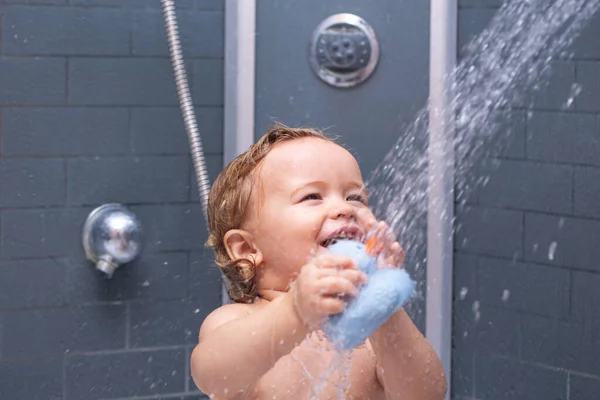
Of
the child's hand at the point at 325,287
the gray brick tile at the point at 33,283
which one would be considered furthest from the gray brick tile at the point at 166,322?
the child's hand at the point at 325,287

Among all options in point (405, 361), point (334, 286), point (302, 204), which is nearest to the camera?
point (334, 286)

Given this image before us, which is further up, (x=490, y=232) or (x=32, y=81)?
(x=32, y=81)

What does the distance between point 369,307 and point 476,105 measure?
5.43 feet

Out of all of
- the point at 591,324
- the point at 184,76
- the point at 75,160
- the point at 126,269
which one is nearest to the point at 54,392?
the point at 126,269

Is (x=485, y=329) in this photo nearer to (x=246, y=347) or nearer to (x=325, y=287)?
(x=246, y=347)

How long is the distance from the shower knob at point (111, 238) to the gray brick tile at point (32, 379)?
335mm

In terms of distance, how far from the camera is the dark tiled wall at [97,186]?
10.0 ft

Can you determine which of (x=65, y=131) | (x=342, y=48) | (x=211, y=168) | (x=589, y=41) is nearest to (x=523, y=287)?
(x=589, y=41)

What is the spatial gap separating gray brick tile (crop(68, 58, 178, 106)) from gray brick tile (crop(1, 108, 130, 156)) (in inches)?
1.4

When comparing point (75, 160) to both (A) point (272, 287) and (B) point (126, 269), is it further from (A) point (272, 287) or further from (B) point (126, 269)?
(A) point (272, 287)

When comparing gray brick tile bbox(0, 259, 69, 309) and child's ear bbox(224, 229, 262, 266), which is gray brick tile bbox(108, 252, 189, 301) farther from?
child's ear bbox(224, 229, 262, 266)

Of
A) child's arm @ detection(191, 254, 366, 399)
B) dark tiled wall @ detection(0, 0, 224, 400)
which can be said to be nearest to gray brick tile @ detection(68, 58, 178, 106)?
dark tiled wall @ detection(0, 0, 224, 400)

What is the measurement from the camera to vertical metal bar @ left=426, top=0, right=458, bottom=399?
314 cm

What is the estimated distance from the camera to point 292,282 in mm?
2020
